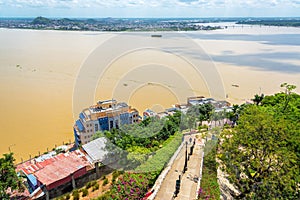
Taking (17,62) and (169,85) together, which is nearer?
(169,85)

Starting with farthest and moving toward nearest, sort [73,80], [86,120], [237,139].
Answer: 1. [73,80]
2. [86,120]
3. [237,139]

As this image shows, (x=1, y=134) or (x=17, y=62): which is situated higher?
(x=17, y=62)

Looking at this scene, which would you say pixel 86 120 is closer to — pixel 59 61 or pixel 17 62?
pixel 59 61

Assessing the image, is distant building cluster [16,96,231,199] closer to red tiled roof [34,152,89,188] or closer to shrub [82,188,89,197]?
red tiled roof [34,152,89,188]

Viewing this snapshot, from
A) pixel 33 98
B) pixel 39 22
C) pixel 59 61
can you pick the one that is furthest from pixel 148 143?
pixel 39 22

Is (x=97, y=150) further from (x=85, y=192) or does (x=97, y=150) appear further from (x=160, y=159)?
(x=160, y=159)

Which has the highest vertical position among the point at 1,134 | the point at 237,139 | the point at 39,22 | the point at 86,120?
the point at 39,22

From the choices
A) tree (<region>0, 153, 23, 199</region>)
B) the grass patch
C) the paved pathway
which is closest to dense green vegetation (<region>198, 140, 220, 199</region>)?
the paved pathway

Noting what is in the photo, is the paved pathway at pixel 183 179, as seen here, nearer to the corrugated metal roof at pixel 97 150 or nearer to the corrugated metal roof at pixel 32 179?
the corrugated metal roof at pixel 97 150
